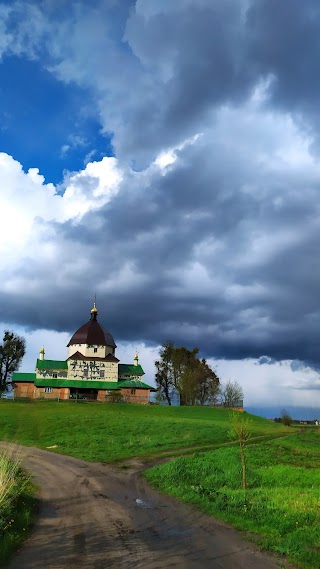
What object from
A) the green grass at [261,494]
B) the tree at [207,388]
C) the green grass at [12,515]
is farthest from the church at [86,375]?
the green grass at [12,515]

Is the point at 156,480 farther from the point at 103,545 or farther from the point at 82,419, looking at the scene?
the point at 82,419

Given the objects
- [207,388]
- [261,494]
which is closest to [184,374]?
[207,388]

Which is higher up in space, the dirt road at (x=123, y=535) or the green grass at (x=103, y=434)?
the green grass at (x=103, y=434)

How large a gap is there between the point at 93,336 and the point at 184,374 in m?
23.4

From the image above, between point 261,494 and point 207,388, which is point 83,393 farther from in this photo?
point 261,494

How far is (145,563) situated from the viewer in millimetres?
11000

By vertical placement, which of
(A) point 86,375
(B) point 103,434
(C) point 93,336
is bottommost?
(B) point 103,434

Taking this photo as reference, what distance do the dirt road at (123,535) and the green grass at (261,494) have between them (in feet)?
2.65

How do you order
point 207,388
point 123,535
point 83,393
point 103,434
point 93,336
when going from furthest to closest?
point 207,388
point 93,336
point 83,393
point 103,434
point 123,535

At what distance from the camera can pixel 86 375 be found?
104 metres

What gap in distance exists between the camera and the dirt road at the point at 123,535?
11180 millimetres

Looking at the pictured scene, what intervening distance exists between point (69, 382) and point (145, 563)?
9309 centimetres

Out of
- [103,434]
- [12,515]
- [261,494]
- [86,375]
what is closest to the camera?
[12,515]

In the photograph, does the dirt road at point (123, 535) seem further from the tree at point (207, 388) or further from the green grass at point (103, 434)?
the tree at point (207, 388)
